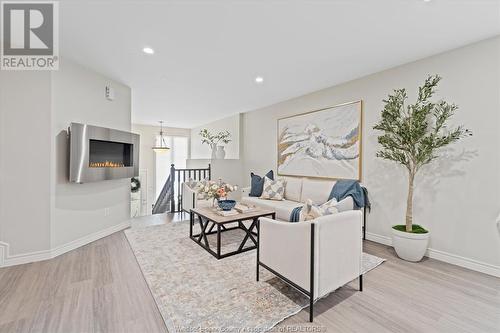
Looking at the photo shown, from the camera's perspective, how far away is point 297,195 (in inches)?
162

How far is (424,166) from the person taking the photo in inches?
110

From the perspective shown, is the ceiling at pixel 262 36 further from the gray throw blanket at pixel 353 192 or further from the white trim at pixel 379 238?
the white trim at pixel 379 238

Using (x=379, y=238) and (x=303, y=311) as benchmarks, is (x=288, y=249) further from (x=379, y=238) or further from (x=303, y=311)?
(x=379, y=238)

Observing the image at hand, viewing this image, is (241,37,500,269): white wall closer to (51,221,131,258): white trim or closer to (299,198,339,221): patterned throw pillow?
(299,198,339,221): patterned throw pillow

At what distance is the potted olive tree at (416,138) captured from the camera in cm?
252

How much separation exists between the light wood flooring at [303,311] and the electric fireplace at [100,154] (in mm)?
1164

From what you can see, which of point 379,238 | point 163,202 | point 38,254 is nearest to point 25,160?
point 38,254

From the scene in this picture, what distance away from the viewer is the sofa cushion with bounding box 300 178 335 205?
3641 millimetres

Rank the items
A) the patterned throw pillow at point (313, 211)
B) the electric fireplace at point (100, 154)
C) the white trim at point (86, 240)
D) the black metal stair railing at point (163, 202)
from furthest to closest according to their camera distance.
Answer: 1. the black metal stair railing at point (163, 202)
2. the electric fireplace at point (100, 154)
3. the white trim at point (86, 240)
4. the patterned throw pillow at point (313, 211)

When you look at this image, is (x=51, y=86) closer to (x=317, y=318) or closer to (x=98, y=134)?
(x=98, y=134)

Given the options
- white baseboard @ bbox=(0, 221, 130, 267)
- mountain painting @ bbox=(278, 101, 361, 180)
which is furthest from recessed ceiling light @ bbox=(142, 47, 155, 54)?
mountain painting @ bbox=(278, 101, 361, 180)

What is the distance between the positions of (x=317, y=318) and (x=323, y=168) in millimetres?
2730

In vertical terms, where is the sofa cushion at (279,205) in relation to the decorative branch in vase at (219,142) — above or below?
below

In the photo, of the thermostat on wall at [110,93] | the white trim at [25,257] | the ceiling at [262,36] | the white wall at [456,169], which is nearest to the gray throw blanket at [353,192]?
the white wall at [456,169]
